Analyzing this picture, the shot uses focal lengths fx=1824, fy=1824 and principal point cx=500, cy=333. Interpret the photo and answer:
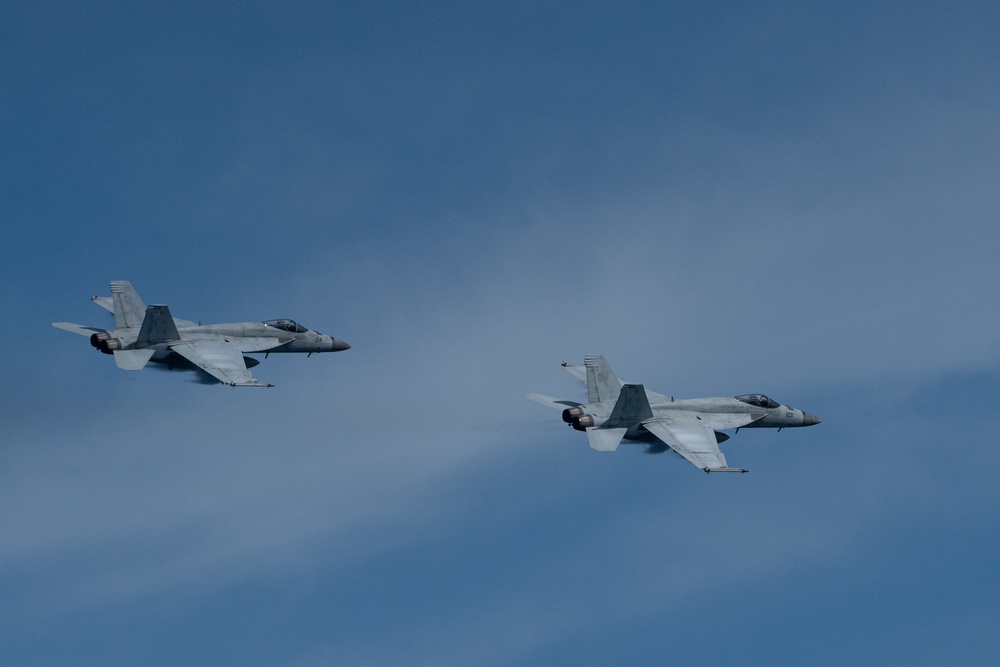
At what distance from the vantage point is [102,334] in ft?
383

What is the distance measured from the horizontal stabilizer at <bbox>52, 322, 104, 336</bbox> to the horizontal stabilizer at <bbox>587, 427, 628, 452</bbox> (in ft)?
111

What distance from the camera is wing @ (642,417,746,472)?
108 metres

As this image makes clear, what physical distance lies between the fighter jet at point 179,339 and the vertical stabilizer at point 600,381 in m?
20.2

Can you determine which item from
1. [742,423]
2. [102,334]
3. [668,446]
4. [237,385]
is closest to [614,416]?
[668,446]

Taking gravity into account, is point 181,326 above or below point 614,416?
above

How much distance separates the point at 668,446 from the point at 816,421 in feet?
52.8

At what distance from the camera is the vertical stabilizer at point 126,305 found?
119000 mm

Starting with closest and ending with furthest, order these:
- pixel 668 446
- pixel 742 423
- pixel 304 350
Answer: pixel 668 446 → pixel 742 423 → pixel 304 350

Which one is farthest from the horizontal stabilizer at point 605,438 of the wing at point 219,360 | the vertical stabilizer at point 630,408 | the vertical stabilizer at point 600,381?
the wing at point 219,360

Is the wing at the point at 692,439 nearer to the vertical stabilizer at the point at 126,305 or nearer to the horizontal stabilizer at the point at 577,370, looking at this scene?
the horizontal stabilizer at the point at 577,370

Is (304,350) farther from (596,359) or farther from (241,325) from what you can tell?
(596,359)

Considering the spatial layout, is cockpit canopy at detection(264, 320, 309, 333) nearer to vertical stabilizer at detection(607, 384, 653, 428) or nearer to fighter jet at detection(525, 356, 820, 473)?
fighter jet at detection(525, 356, 820, 473)

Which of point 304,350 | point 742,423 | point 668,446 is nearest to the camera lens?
point 668,446

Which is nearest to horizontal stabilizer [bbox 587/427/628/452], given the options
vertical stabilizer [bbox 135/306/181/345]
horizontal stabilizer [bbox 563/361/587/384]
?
horizontal stabilizer [bbox 563/361/587/384]
